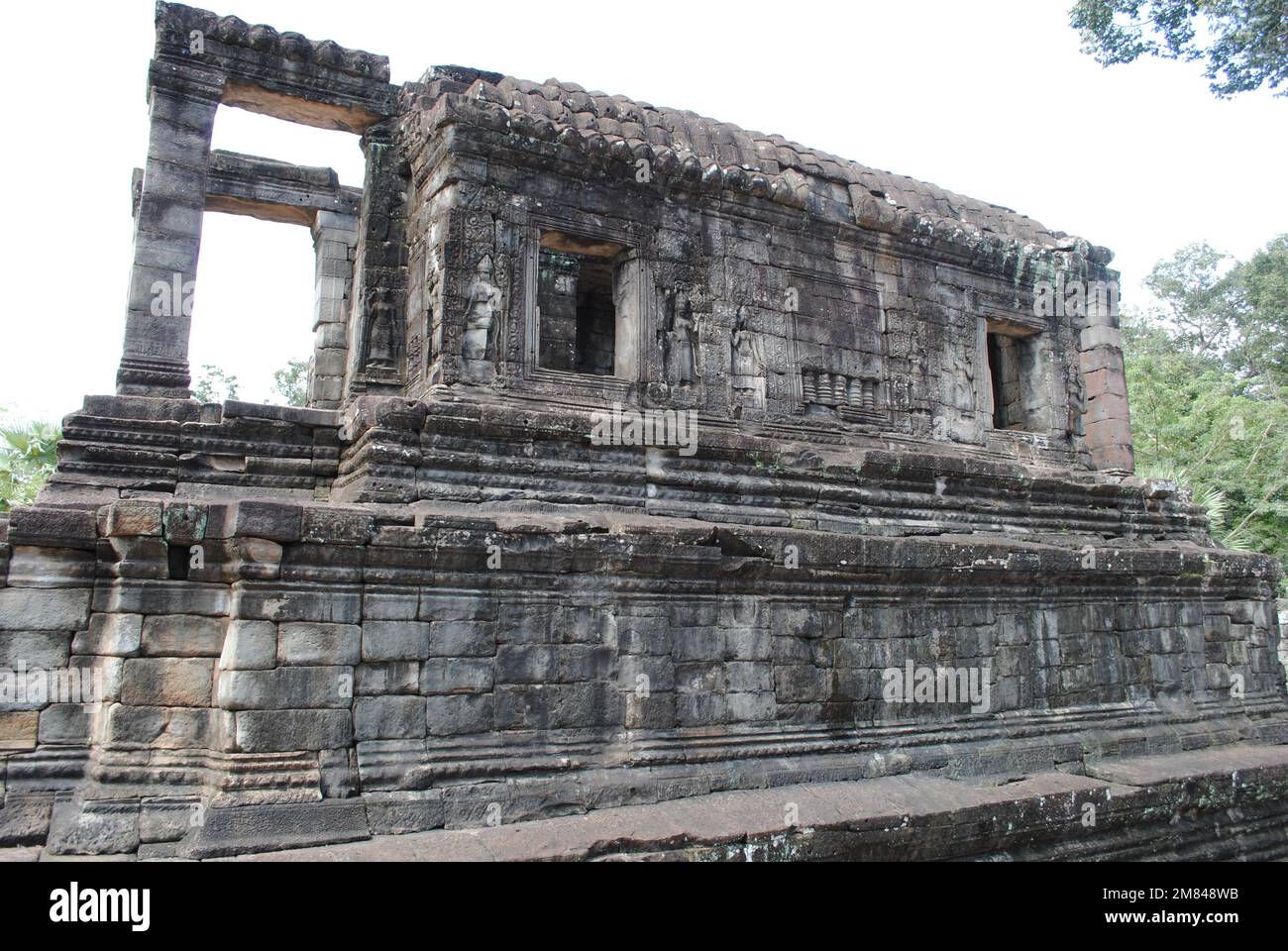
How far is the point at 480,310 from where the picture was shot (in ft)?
24.8

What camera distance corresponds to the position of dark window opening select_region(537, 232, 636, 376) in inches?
332

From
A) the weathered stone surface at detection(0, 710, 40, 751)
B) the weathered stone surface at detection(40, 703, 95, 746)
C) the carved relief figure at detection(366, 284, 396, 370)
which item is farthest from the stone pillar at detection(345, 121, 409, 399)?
the weathered stone surface at detection(0, 710, 40, 751)

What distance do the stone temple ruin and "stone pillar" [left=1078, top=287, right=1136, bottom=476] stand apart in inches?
1.8

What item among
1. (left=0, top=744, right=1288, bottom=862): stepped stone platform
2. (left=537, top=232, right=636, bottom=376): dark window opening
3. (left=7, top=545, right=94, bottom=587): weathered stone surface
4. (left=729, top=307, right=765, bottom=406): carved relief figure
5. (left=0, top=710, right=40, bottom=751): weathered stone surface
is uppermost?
(left=537, top=232, right=636, bottom=376): dark window opening

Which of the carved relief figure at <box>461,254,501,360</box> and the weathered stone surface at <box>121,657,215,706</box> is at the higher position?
the carved relief figure at <box>461,254,501,360</box>

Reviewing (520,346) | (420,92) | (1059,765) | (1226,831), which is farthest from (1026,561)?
(420,92)

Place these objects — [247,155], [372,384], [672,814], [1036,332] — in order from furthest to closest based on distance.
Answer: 1. [1036,332]
2. [247,155]
3. [372,384]
4. [672,814]

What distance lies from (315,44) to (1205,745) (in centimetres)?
1004

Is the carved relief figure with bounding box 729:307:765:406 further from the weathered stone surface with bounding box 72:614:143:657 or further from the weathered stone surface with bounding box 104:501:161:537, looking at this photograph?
the weathered stone surface with bounding box 72:614:143:657

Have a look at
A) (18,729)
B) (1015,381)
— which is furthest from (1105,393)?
(18,729)

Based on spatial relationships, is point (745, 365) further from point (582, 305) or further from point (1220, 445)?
point (1220, 445)

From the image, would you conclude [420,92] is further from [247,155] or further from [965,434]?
[965,434]

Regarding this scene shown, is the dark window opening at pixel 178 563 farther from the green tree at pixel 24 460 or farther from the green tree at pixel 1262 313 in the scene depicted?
the green tree at pixel 1262 313
